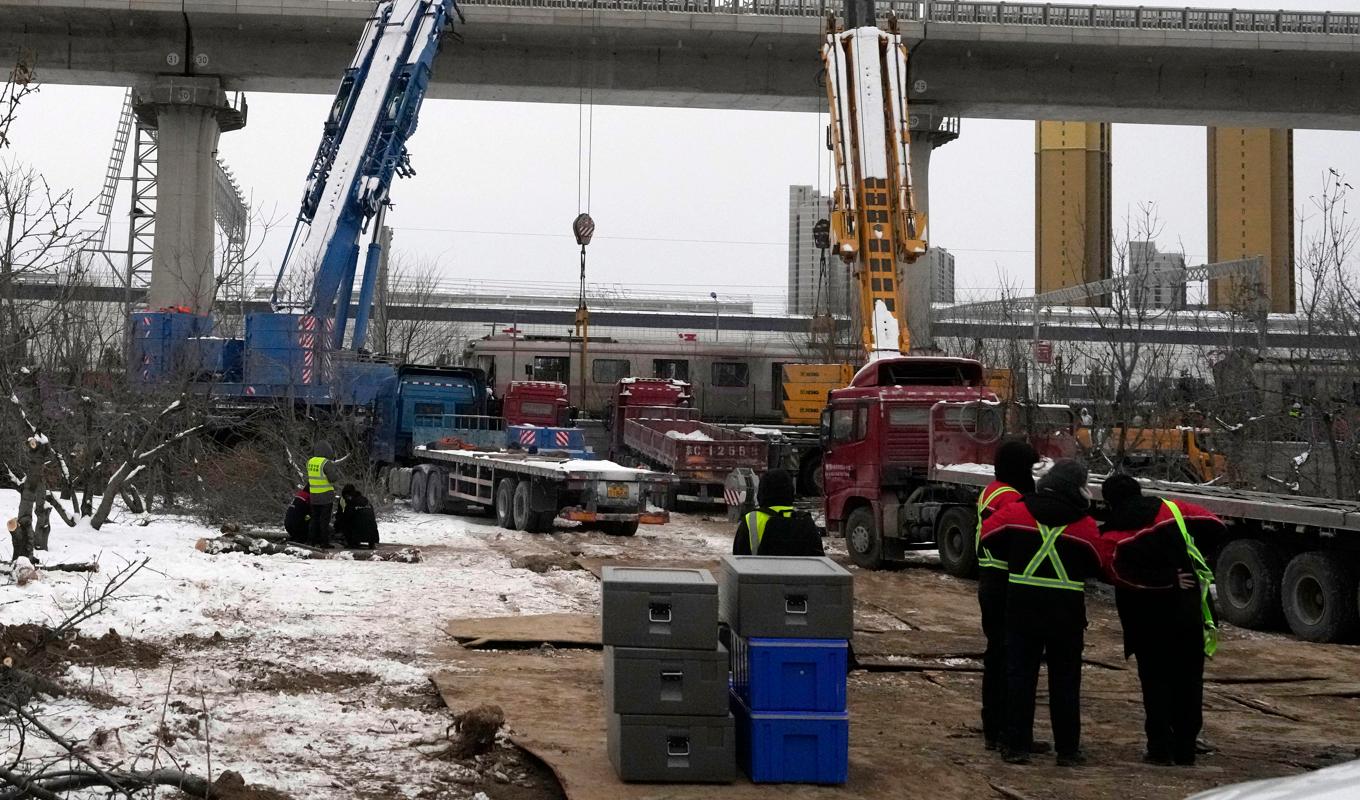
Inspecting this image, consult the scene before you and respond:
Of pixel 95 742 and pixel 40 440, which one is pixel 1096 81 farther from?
pixel 95 742

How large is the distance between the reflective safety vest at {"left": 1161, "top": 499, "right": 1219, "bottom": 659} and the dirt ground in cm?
71

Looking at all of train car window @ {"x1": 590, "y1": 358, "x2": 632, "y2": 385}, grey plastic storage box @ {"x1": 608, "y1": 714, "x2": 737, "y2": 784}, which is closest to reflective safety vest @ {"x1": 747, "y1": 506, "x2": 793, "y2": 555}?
grey plastic storage box @ {"x1": 608, "y1": 714, "x2": 737, "y2": 784}

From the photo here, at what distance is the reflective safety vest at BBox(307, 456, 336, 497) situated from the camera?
56.7 feet

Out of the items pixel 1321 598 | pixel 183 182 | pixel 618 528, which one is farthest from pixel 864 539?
pixel 183 182

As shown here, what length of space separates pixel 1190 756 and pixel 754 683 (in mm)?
2726

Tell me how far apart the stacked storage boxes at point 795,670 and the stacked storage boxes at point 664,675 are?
196 mm

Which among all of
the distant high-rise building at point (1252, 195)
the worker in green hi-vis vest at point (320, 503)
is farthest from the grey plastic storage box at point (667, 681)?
the distant high-rise building at point (1252, 195)

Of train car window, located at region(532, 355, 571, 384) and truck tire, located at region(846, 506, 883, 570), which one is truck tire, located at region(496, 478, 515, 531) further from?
train car window, located at region(532, 355, 571, 384)

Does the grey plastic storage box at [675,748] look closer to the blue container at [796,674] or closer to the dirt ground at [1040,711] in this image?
the dirt ground at [1040,711]

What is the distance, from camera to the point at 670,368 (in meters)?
41.5

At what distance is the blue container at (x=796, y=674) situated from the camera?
7.43m

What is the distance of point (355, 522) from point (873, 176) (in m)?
11.2

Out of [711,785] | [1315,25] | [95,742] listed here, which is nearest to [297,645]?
[95,742]

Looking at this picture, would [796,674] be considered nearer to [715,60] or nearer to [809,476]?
[809,476]
